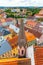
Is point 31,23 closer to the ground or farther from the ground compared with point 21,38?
farther from the ground

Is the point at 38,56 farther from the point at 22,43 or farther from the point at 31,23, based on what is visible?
the point at 31,23

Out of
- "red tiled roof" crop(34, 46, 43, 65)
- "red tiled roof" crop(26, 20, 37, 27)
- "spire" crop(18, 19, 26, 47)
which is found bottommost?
"red tiled roof" crop(34, 46, 43, 65)

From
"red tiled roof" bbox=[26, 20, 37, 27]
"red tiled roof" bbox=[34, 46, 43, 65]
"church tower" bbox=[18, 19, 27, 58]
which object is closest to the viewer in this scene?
"red tiled roof" bbox=[34, 46, 43, 65]

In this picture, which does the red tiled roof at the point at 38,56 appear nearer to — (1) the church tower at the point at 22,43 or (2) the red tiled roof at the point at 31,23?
(1) the church tower at the point at 22,43

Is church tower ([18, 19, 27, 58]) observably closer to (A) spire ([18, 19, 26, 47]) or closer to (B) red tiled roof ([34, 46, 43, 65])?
(A) spire ([18, 19, 26, 47])

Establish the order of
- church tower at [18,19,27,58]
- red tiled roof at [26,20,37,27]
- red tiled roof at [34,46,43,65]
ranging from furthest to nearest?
red tiled roof at [26,20,37,27], church tower at [18,19,27,58], red tiled roof at [34,46,43,65]

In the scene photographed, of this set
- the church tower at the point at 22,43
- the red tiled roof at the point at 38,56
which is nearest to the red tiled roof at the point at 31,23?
the church tower at the point at 22,43

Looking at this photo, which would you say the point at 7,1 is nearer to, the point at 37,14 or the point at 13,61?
the point at 37,14

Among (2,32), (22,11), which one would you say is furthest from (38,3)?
(2,32)

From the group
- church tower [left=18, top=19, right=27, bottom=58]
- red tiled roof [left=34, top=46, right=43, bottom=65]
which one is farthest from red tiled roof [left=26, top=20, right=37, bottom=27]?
red tiled roof [left=34, top=46, right=43, bottom=65]

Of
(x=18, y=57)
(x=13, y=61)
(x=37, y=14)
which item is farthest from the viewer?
(x=37, y=14)

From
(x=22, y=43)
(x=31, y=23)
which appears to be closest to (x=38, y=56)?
(x=22, y=43)
